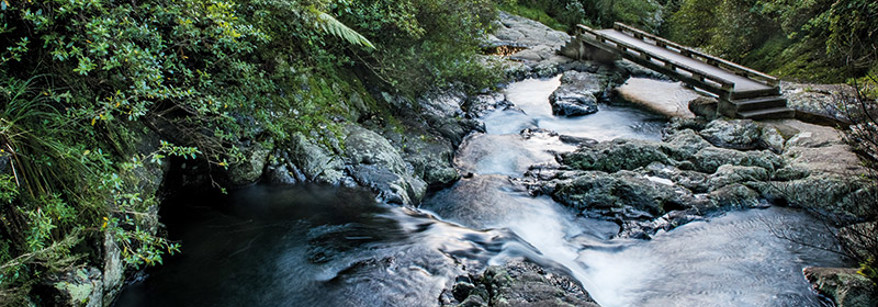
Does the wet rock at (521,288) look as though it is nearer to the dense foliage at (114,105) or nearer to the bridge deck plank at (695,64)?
the dense foliage at (114,105)

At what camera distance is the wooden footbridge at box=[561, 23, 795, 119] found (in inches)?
504

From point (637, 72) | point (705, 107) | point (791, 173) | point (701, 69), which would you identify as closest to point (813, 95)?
point (705, 107)

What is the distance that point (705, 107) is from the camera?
45.8 feet

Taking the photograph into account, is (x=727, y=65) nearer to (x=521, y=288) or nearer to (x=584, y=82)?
(x=584, y=82)

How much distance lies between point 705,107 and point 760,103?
141 cm

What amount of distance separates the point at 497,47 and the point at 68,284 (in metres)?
19.2

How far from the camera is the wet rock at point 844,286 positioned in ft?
19.0

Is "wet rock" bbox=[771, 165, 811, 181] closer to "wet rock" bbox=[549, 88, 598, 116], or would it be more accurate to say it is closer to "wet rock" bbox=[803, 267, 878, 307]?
"wet rock" bbox=[803, 267, 878, 307]

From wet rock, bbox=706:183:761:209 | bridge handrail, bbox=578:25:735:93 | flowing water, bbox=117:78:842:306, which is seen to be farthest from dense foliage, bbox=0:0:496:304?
bridge handrail, bbox=578:25:735:93

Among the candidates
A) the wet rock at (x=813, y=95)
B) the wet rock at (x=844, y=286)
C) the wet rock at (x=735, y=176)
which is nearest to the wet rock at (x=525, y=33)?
the wet rock at (x=813, y=95)

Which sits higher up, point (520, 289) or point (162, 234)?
point (162, 234)

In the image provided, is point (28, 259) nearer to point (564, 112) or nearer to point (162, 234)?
point (162, 234)

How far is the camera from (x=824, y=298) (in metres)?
6.24

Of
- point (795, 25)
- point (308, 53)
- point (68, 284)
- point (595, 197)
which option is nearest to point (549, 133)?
point (595, 197)
